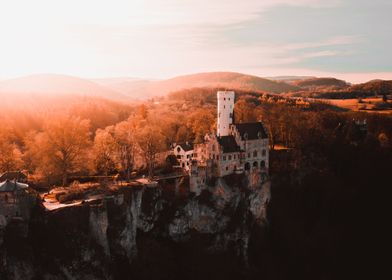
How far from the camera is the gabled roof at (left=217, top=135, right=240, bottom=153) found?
62.1 m

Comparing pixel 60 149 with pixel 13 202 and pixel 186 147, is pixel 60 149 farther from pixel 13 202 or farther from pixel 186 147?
pixel 186 147

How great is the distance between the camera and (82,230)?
47.1 meters

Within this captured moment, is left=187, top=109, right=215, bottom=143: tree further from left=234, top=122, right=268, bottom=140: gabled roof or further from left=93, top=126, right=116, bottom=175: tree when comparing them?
left=93, top=126, right=116, bottom=175: tree

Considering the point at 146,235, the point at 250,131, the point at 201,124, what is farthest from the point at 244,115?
the point at 146,235

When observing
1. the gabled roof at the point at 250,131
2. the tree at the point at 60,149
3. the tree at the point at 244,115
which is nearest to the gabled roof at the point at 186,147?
the gabled roof at the point at 250,131

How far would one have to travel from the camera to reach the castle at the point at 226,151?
60594 millimetres

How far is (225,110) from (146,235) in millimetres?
27382

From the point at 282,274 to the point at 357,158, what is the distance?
33467 millimetres

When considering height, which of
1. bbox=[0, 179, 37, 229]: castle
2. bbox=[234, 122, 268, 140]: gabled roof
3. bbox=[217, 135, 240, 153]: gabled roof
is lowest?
bbox=[0, 179, 37, 229]: castle

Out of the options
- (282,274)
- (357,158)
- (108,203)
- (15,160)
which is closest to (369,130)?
(357,158)

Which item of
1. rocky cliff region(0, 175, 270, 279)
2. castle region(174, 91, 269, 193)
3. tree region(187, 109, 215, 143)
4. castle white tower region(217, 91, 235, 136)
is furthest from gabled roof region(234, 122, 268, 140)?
tree region(187, 109, 215, 143)

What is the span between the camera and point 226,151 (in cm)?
6200

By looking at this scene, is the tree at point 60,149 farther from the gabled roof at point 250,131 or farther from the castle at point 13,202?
the gabled roof at point 250,131

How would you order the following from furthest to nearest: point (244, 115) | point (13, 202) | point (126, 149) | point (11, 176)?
point (244, 115), point (126, 149), point (11, 176), point (13, 202)
